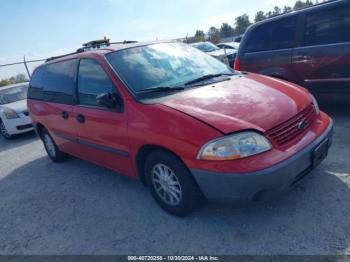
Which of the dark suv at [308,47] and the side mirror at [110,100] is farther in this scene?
the dark suv at [308,47]

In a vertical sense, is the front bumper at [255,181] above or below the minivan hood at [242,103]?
below

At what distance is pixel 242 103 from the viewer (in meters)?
2.90

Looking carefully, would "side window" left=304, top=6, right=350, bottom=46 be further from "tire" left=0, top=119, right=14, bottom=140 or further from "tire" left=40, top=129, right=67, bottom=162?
"tire" left=0, top=119, right=14, bottom=140

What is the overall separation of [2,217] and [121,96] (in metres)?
2.34

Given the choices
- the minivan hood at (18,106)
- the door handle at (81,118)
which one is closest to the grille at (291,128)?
the door handle at (81,118)

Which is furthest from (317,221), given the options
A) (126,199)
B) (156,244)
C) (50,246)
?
(50,246)

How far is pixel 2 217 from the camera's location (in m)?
4.00

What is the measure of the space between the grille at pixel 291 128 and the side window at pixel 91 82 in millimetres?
1761

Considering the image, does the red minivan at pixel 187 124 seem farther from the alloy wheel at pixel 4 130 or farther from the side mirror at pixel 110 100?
the alloy wheel at pixel 4 130

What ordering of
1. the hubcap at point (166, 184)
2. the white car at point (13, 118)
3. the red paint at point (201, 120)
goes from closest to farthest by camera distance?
the red paint at point (201, 120) → the hubcap at point (166, 184) → the white car at point (13, 118)

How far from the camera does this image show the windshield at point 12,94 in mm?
8854

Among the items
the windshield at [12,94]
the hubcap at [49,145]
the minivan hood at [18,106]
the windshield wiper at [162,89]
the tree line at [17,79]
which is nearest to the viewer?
the windshield wiper at [162,89]

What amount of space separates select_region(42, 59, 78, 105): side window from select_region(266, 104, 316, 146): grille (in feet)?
8.93

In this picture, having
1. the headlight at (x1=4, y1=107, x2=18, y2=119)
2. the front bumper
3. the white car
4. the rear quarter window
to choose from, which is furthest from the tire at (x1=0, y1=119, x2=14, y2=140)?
the front bumper
